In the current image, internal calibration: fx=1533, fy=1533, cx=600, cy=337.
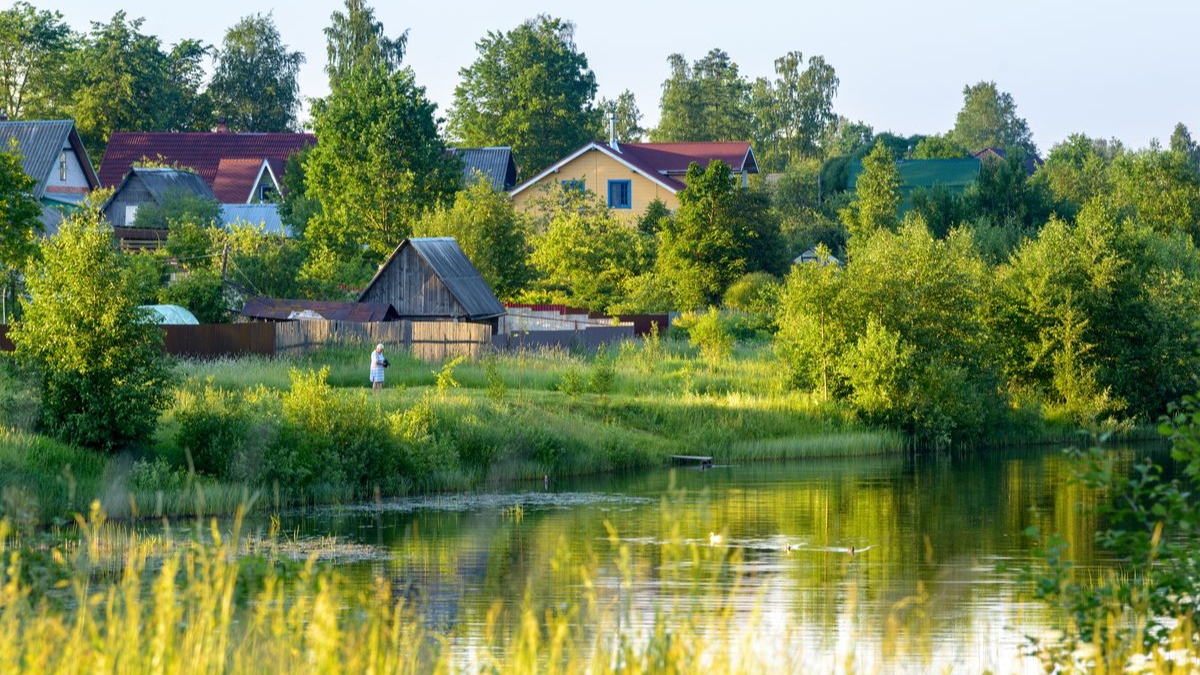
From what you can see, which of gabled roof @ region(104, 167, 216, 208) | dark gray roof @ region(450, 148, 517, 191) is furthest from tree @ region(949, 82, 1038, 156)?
gabled roof @ region(104, 167, 216, 208)

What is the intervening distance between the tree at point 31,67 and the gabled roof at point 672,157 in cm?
3223

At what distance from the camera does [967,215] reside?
235ft

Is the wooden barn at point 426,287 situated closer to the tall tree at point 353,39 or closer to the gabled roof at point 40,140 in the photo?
the gabled roof at point 40,140

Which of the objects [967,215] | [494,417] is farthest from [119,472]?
[967,215]

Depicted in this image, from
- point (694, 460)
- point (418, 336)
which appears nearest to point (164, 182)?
point (418, 336)

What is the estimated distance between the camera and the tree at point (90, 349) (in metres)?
26.5

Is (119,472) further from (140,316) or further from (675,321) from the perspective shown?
(675,321)

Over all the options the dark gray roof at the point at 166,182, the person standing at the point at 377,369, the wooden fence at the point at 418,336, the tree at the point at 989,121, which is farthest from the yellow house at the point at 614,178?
the tree at the point at 989,121

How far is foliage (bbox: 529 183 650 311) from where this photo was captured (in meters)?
63.8

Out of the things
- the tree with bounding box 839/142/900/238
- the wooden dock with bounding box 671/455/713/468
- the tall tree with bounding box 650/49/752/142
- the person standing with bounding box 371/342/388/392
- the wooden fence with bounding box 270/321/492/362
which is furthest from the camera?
the tall tree with bounding box 650/49/752/142

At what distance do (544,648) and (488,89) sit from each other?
324 feet

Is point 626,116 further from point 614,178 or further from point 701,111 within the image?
point 614,178

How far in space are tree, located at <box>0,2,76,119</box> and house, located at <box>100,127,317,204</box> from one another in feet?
18.4

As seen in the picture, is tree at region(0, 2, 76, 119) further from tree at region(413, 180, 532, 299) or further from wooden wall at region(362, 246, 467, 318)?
wooden wall at region(362, 246, 467, 318)
